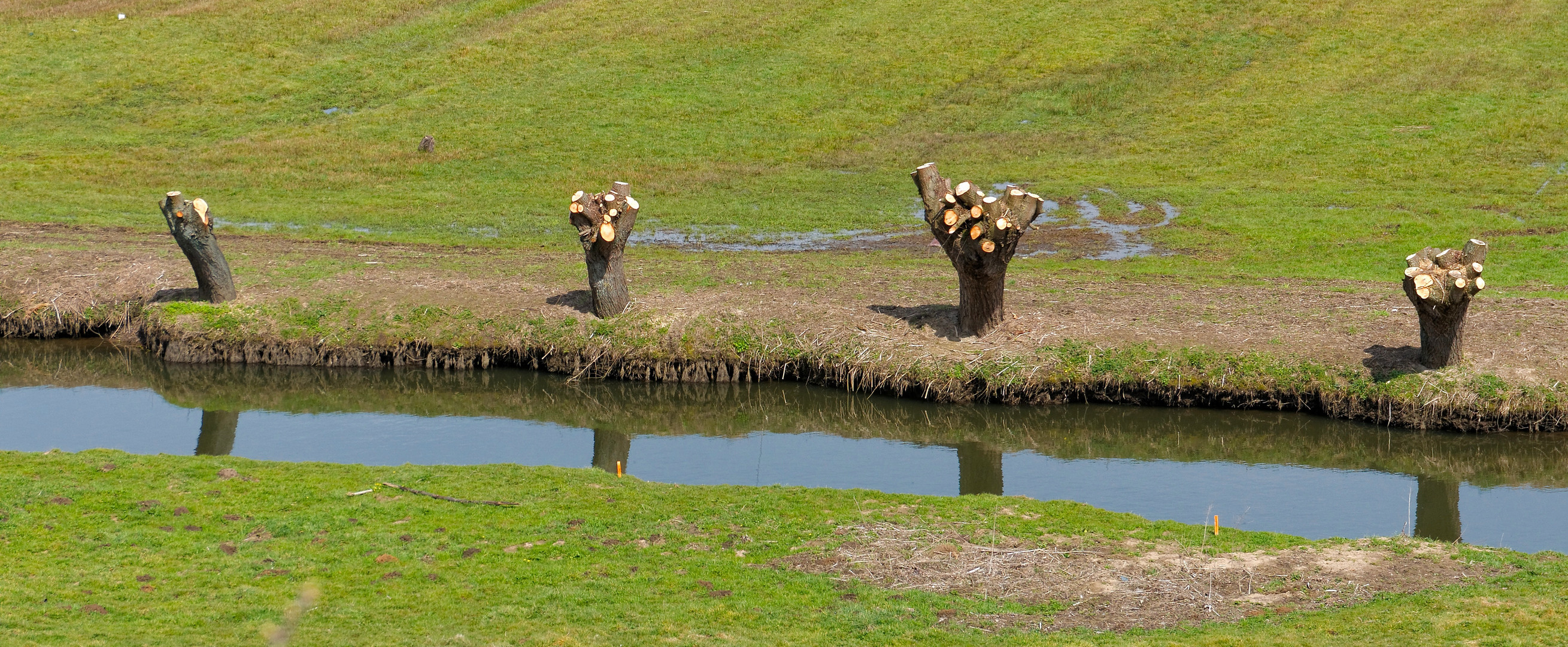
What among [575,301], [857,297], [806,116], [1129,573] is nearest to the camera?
[1129,573]

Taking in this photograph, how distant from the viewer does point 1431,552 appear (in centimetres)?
1542

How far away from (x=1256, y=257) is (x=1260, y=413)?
11891 millimetres

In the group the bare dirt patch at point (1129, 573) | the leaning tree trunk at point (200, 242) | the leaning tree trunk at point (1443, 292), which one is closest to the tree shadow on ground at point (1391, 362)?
the leaning tree trunk at point (1443, 292)

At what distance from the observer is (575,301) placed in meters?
27.8

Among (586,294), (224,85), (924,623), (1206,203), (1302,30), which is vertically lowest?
(924,623)

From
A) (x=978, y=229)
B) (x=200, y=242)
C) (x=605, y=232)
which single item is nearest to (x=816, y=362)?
(x=978, y=229)

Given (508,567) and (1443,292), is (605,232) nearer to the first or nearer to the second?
(508,567)

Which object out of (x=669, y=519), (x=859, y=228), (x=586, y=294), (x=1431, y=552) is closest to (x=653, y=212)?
(x=859, y=228)

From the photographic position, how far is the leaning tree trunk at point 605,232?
2598 cm

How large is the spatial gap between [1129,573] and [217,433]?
16798 millimetres

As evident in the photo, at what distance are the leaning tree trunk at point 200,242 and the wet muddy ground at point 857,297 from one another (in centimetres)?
68

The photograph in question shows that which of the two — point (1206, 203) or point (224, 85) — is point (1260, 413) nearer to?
point (1206, 203)

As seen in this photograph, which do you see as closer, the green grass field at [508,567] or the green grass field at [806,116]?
the green grass field at [508,567]

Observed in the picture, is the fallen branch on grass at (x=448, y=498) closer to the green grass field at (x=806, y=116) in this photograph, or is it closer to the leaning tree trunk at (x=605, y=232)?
the leaning tree trunk at (x=605, y=232)
